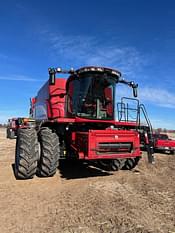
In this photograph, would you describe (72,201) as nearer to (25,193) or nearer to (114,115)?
(25,193)

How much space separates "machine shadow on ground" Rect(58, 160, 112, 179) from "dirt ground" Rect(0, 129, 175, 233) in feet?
0.21

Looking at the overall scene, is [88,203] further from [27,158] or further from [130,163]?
[130,163]

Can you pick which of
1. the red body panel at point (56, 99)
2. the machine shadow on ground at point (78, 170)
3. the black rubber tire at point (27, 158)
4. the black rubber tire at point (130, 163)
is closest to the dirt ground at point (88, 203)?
A: the machine shadow on ground at point (78, 170)

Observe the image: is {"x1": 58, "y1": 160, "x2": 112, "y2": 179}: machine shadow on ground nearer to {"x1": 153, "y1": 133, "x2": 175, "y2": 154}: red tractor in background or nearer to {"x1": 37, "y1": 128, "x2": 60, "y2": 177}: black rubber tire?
{"x1": 37, "y1": 128, "x2": 60, "y2": 177}: black rubber tire

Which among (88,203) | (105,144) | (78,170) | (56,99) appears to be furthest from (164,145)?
(88,203)

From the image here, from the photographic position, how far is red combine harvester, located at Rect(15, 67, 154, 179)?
7.96 meters

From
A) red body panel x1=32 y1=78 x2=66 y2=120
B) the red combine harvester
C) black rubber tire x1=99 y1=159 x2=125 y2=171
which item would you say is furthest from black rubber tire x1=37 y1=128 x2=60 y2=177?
black rubber tire x1=99 y1=159 x2=125 y2=171

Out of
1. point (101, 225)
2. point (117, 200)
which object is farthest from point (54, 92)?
point (101, 225)

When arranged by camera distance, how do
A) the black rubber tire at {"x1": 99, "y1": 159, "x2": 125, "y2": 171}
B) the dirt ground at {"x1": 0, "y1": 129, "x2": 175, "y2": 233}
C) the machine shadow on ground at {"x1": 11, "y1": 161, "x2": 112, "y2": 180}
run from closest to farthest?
the dirt ground at {"x1": 0, "y1": 129, "x2": 175, "y2": 233}, the machine shadow on ground at {"x1": 11, "y1": 161, "x2": 112, "y2": 180}, the black rubber tire at {"x1": 99, "y1": 159, "x2": 125, "y2": 171}

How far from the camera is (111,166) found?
9852 mm

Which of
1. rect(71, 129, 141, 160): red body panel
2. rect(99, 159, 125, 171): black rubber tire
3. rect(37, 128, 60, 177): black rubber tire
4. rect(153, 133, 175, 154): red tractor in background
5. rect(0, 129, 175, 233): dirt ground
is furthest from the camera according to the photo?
rect(153, 133, 175, 154): red tractor in background

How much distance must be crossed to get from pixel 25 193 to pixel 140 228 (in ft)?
10.3

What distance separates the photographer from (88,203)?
589 centimetres

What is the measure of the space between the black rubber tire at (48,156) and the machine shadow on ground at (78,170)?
0.78m
